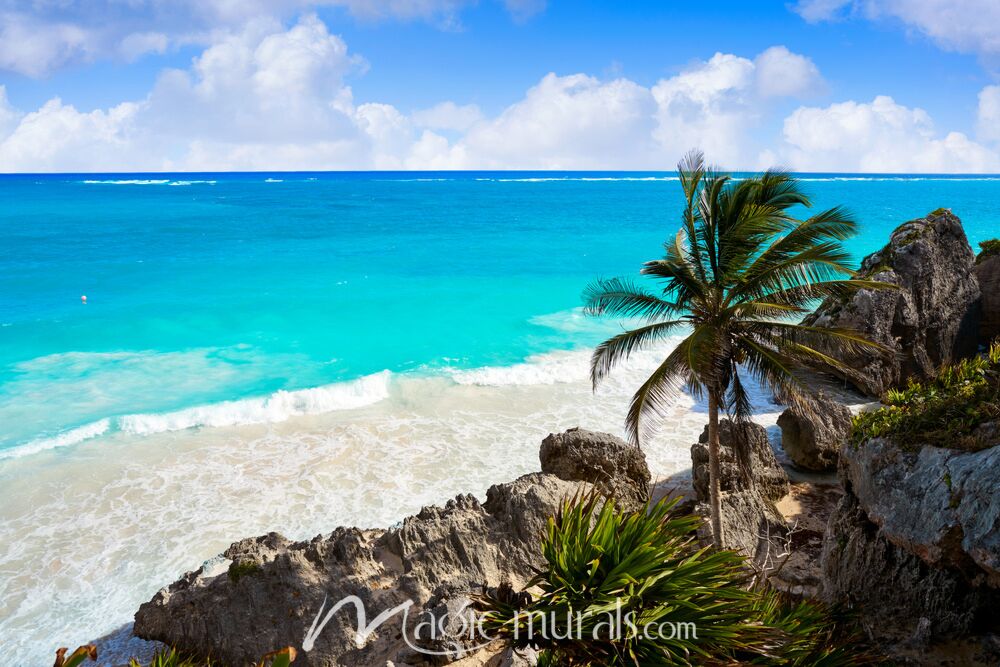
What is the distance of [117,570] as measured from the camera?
44.7ft

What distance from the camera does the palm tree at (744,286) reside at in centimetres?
1050

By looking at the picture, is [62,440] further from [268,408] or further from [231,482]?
[231,482]

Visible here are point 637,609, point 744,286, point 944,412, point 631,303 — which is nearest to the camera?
point 637,609

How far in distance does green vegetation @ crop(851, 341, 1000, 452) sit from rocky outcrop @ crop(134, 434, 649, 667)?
4906 mm

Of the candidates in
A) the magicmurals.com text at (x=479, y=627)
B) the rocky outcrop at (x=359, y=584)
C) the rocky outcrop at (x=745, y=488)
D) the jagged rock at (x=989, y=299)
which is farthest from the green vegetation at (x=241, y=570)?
the jagged rock at (x=989, y=299)

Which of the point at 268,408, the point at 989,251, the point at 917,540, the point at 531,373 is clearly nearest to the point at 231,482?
the point at 268,408

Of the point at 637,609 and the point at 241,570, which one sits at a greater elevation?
the point at 637,609

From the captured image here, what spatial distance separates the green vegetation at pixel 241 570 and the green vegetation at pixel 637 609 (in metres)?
5.14

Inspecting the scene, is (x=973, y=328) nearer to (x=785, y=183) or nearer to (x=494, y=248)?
(x=785, y=183)

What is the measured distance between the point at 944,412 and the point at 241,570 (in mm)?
10019

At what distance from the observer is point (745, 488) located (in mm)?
13844

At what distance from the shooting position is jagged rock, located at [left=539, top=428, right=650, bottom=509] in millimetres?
12781

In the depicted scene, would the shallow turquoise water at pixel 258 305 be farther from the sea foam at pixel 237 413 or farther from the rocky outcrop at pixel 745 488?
the rocky outcrop at pixel 745 488

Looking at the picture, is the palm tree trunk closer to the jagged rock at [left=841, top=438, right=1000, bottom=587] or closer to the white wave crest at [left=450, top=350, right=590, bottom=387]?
the jagged rock at [left=841, top=438, right=1000, bottom=587]
